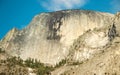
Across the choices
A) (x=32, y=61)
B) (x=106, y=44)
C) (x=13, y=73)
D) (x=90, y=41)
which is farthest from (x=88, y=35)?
(x=13, y=73)

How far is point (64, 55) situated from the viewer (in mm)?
195250

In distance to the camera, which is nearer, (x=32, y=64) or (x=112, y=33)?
(x=112, y=33)

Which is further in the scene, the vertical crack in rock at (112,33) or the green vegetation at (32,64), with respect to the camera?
the green vegetation at (32,64)

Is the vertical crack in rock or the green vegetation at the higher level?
the vertical crack in rock

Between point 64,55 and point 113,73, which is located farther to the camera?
point 64,55

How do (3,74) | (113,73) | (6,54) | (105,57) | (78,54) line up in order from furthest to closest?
(6,54), (78,54), (3,74), (105,57), (113,73)

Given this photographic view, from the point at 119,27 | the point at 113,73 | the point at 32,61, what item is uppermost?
the point at 119,27

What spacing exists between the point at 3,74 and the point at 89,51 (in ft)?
157

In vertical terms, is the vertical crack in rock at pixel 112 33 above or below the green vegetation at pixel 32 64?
above

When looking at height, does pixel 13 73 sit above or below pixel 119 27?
below

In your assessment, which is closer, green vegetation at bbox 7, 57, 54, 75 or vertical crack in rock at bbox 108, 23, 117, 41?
vertical crack in rock at bbox 108, 23, 117, 41

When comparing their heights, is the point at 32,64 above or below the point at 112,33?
below

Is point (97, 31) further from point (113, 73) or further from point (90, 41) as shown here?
point (113, 73)

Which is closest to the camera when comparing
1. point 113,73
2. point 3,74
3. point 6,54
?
point 113,73
